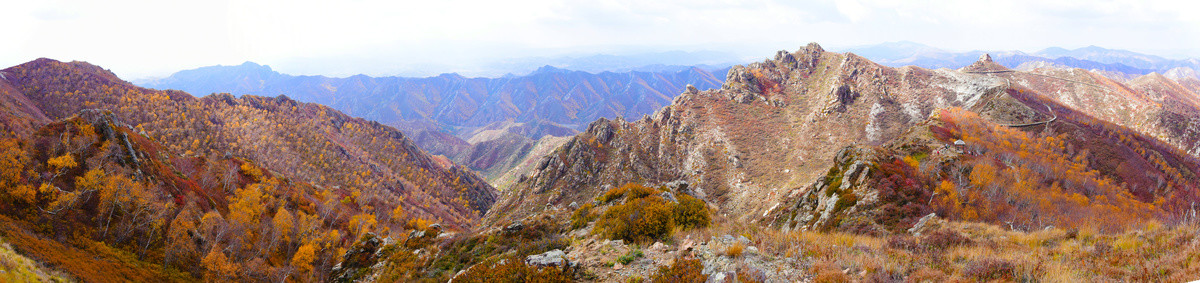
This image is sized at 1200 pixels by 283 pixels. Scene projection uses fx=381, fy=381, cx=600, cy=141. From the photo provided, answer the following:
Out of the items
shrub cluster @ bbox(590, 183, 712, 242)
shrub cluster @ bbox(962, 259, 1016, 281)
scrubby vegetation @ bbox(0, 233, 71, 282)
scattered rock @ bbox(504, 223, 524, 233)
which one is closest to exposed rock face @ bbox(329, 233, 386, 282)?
scattered rock @ bbox(504, 223, 524, 233)

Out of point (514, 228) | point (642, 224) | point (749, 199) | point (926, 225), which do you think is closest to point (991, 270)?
point (642, 224)

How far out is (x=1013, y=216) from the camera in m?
24.5

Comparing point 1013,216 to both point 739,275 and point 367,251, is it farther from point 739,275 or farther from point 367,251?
point 367,251

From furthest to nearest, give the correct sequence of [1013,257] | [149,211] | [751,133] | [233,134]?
[233,134]
[751,133]
[149,211]
[1013,257]

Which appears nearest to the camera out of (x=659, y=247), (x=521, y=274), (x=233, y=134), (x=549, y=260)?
(x=521, y=274)

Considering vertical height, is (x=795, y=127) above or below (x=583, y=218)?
below

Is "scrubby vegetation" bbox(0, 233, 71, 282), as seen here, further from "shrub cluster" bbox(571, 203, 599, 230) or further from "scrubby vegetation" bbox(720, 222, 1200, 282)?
"scrubby vegetation" bbox(720, 222, 1200, 282)

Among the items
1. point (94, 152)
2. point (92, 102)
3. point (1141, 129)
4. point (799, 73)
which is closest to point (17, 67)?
point (92, 102)

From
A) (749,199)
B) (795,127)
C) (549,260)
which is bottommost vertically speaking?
(749,199)

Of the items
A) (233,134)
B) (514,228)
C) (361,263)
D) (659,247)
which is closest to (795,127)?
(514,228)

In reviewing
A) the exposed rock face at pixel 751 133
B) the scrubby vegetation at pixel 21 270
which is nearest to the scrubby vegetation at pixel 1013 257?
the scrubby vegetation at pixel 21 270

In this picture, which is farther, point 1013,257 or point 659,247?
point 659,247

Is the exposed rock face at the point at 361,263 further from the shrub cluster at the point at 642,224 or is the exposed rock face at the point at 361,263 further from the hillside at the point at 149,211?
the shrub cluster at the point at 642,224

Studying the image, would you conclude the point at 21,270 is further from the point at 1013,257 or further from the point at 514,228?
the point at 1013,257
